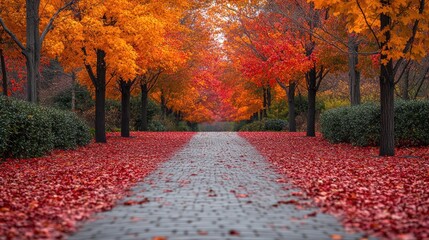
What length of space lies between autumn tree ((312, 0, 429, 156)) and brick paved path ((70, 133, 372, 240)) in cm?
540

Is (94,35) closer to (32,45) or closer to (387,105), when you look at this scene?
(32,45)

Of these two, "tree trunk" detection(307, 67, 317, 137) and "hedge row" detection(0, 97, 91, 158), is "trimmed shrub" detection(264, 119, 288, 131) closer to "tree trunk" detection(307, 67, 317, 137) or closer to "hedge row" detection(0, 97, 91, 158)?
"tree trunk" detection(307, 67, 317, 137)

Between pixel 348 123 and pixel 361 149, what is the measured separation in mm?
2214

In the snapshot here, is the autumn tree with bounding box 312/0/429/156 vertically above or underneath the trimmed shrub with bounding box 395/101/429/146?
above

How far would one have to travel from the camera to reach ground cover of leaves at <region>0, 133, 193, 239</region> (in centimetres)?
659

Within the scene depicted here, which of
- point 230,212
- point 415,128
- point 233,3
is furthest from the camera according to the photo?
point 233,3

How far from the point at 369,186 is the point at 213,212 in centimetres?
406

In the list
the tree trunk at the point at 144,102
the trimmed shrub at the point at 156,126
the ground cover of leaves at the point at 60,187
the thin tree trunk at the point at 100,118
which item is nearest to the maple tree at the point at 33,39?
the ground cover of leaves at the point at 60,187

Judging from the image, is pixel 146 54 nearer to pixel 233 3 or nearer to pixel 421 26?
pixel 233 3

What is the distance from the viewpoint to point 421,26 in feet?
47.6

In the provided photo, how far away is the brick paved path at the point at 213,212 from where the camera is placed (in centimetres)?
581

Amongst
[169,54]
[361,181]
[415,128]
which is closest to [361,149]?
[415,128]

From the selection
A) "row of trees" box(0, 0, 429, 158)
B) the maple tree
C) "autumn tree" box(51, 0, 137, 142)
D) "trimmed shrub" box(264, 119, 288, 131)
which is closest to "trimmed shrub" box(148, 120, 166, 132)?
"row of trees" box(0, 0, 429, 158)

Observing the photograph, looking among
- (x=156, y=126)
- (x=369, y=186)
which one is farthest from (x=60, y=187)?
(x=156, y=126)
